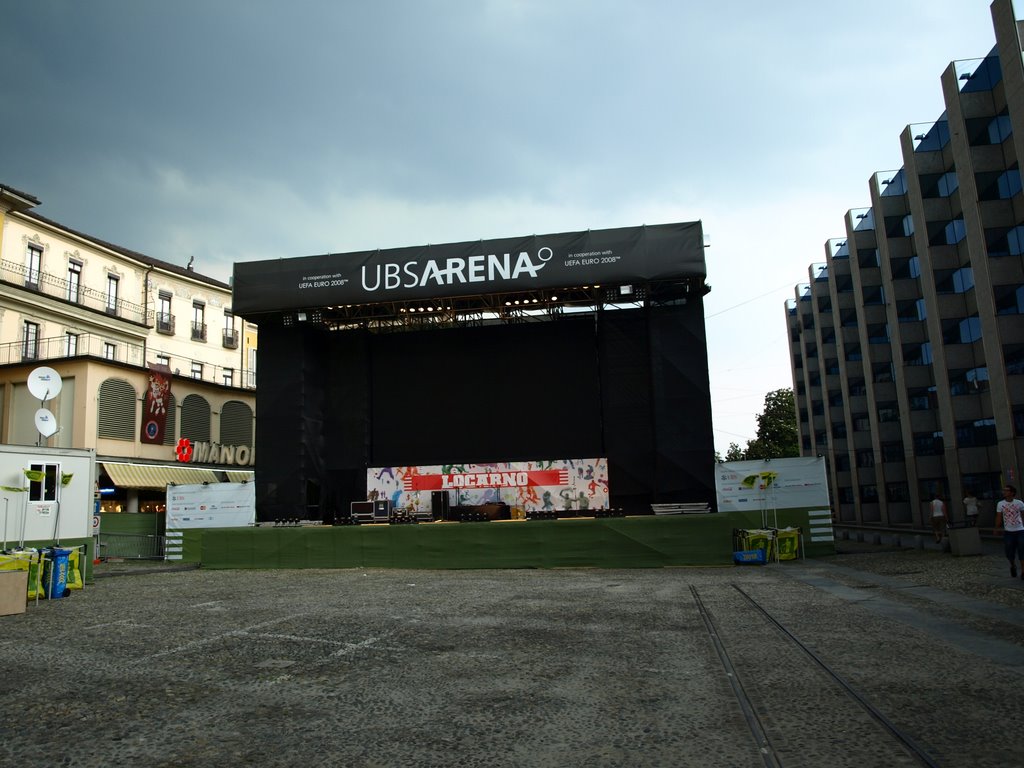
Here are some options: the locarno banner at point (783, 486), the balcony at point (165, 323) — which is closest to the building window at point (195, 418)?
the balcony at point (165, 323)

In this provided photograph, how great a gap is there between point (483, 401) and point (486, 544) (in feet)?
21.9

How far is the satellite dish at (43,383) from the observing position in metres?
19.7

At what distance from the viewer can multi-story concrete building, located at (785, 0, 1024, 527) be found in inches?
1281

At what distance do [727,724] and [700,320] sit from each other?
20937 millimetres

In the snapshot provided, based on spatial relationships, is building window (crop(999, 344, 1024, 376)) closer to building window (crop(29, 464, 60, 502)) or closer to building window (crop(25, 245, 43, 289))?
building window (crop(29, 464, 60, 502))

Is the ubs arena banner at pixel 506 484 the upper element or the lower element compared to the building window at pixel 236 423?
lower

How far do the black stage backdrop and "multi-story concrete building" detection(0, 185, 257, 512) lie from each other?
10010 mm

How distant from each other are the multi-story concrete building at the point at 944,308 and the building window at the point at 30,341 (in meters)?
44.7

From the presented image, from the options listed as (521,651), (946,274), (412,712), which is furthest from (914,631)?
(946,274)

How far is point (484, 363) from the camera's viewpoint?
28094 mm

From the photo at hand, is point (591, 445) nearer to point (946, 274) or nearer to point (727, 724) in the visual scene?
point (727, 724)

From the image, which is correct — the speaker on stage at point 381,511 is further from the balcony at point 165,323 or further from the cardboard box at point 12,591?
the balcony at point 165,323

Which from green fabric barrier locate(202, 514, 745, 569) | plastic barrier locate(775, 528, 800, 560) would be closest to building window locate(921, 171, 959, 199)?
plastic barrier locate(775, 528, 800, 560)

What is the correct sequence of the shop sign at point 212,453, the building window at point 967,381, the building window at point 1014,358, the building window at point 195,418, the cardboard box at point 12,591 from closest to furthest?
the cardboard box at point 12,591, the building window at point 1014,358, the shop sign at point 212,453, the building window at point 967,381, the building window at point 195,418
